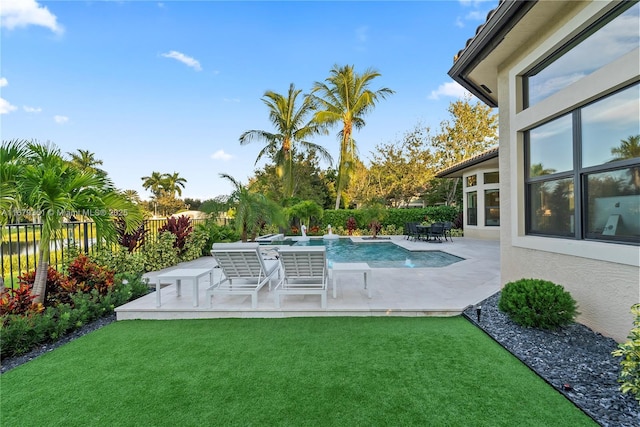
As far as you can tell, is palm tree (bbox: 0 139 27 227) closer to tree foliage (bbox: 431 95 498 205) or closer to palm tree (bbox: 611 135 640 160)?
palm tree (bbox: 611 135 640 160)

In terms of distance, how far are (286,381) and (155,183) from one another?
2851 inches

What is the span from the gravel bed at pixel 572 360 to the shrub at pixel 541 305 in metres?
0.17

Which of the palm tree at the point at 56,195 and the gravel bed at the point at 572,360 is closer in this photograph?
the gravel bed at the point at 572,360

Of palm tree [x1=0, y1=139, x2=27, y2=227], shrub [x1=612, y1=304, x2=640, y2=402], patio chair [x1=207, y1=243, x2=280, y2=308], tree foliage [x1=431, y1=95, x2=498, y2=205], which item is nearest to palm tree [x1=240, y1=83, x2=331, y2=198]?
tree foliage [x1=431, y1=95, x2=498, y2=205]

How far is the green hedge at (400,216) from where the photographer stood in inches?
862

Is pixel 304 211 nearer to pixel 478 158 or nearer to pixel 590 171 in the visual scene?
pixel 478 158

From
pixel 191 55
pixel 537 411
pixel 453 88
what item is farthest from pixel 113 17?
pixel 453 88

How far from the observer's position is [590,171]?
4.12 m

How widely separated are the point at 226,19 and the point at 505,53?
9649 millimetres

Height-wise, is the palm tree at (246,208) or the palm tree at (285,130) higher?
the palm tree at (285,130)

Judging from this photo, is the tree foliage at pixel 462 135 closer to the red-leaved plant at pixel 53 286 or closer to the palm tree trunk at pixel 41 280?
the red-leaved plant at pixel 53 286

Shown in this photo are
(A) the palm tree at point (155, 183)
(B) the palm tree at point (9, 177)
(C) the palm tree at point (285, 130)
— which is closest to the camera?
(B) the palm tree at point (9, 177)

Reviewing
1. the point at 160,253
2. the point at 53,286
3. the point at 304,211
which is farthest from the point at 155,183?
the point at 53,286

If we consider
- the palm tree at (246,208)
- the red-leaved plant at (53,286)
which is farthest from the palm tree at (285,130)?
the red-leaved plant at (53,286)
